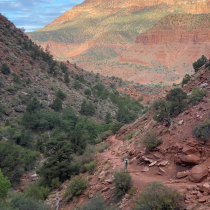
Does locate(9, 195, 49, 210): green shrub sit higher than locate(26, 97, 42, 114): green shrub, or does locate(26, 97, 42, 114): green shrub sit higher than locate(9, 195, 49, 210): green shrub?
locate(26, 97, 42, 114): green shrub

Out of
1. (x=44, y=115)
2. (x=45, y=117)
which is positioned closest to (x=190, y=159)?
(x=45, y=117)

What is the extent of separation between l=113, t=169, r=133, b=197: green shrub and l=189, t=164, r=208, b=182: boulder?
2568mm

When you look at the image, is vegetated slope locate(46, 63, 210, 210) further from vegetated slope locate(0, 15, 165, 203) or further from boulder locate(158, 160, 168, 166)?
vegetated slope locate(0, 15, 165, 203)

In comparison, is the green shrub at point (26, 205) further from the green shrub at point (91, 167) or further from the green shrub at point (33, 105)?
the green shrub at point (33, 105)

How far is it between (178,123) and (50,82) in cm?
3164

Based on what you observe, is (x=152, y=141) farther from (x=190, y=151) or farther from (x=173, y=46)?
(x=173, y=46)

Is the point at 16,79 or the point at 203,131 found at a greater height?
the point at 16,79

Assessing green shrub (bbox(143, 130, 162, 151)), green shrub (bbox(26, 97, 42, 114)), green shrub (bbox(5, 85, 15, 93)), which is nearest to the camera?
green shrub (bbox(143, 130, 162, 151))

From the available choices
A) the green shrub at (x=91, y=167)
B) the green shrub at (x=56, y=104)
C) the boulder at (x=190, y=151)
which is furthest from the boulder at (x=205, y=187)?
the green shrub at (x=56, y=104)

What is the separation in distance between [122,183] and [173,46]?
116m

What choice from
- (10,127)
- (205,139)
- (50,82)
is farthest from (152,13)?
(205,139)

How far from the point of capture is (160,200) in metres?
9.59

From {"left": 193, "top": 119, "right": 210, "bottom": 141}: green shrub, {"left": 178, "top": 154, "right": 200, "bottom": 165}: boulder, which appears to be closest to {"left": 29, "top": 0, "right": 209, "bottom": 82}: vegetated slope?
{"left": 193, "top": 119, "right": 210, "bottom": 141}: green shrub

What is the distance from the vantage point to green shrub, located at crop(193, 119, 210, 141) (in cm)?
1197
